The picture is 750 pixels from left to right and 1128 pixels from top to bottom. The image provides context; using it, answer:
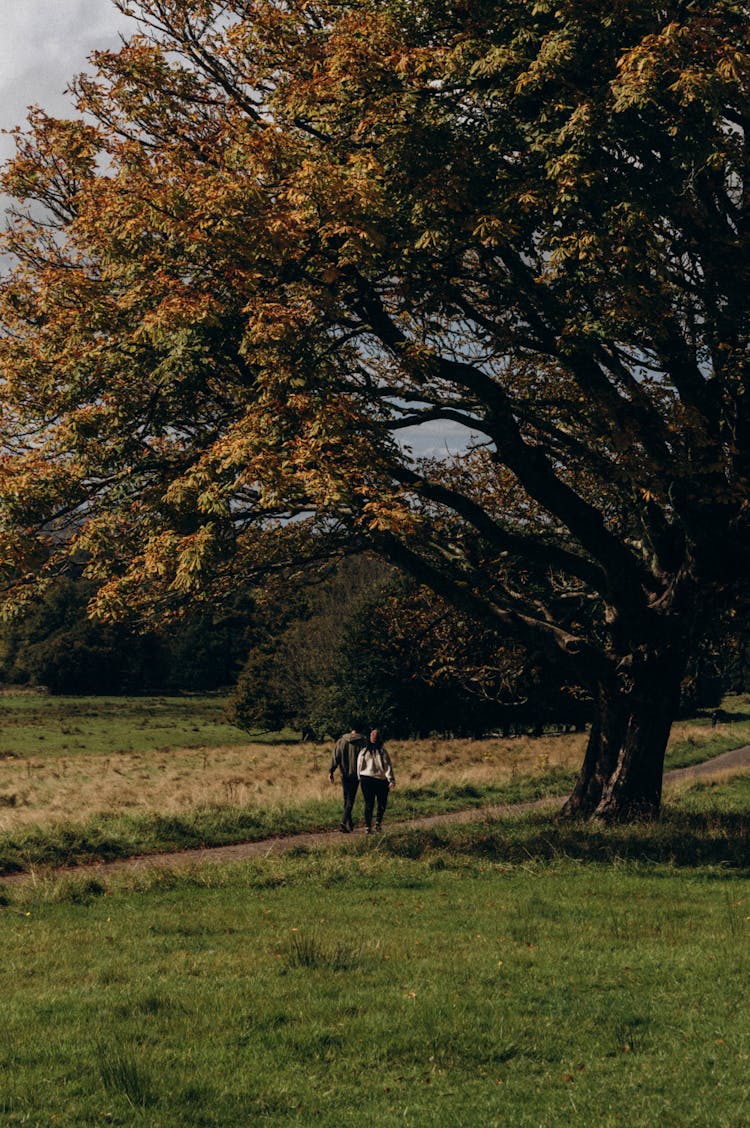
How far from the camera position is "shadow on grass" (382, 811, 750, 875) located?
508 inches

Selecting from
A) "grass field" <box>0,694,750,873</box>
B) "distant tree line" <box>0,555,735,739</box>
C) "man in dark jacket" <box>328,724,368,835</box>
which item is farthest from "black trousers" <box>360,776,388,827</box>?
"distant tree line" <box>0,555,735,739</box>

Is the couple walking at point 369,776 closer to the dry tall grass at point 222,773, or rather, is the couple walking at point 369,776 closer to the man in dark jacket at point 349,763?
the man in dark jacket at point 349,763

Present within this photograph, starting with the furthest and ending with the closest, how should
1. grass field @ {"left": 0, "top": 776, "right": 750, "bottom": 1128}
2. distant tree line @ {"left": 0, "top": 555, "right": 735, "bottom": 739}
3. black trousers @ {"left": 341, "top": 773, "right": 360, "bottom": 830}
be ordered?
1. distant tree line @ {"left": 0, "top": 555, "right": 735, "bottom": 739}
2. black trousers @ {"left": 341, "top": 773, "right": 360, "bottom": 830}
3. grass field @ {"left": 0, "top": 776, "right": 750, "bottom": 1128}

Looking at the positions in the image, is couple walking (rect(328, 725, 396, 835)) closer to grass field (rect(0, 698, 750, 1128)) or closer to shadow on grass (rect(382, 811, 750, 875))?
shadow on grass (rect(382, 811, 750, 875))

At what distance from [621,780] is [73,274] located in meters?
10.6

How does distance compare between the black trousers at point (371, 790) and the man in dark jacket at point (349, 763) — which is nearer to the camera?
the black trousers at point (371, 790)

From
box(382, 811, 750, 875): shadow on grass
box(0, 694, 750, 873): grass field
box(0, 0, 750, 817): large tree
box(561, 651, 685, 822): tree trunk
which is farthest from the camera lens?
box(0, 694, 750, 873): grass field

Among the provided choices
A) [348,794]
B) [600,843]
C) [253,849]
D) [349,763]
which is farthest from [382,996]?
[349,763]

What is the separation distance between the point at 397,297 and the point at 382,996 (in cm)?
997

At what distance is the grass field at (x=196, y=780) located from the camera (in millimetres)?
16266

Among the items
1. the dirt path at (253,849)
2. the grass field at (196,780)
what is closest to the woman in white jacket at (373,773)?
the dirt path at (253,849)

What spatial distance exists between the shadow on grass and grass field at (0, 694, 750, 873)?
4014 mm

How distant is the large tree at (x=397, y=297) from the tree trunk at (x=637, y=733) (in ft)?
0.16

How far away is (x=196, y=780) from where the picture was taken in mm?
30188
